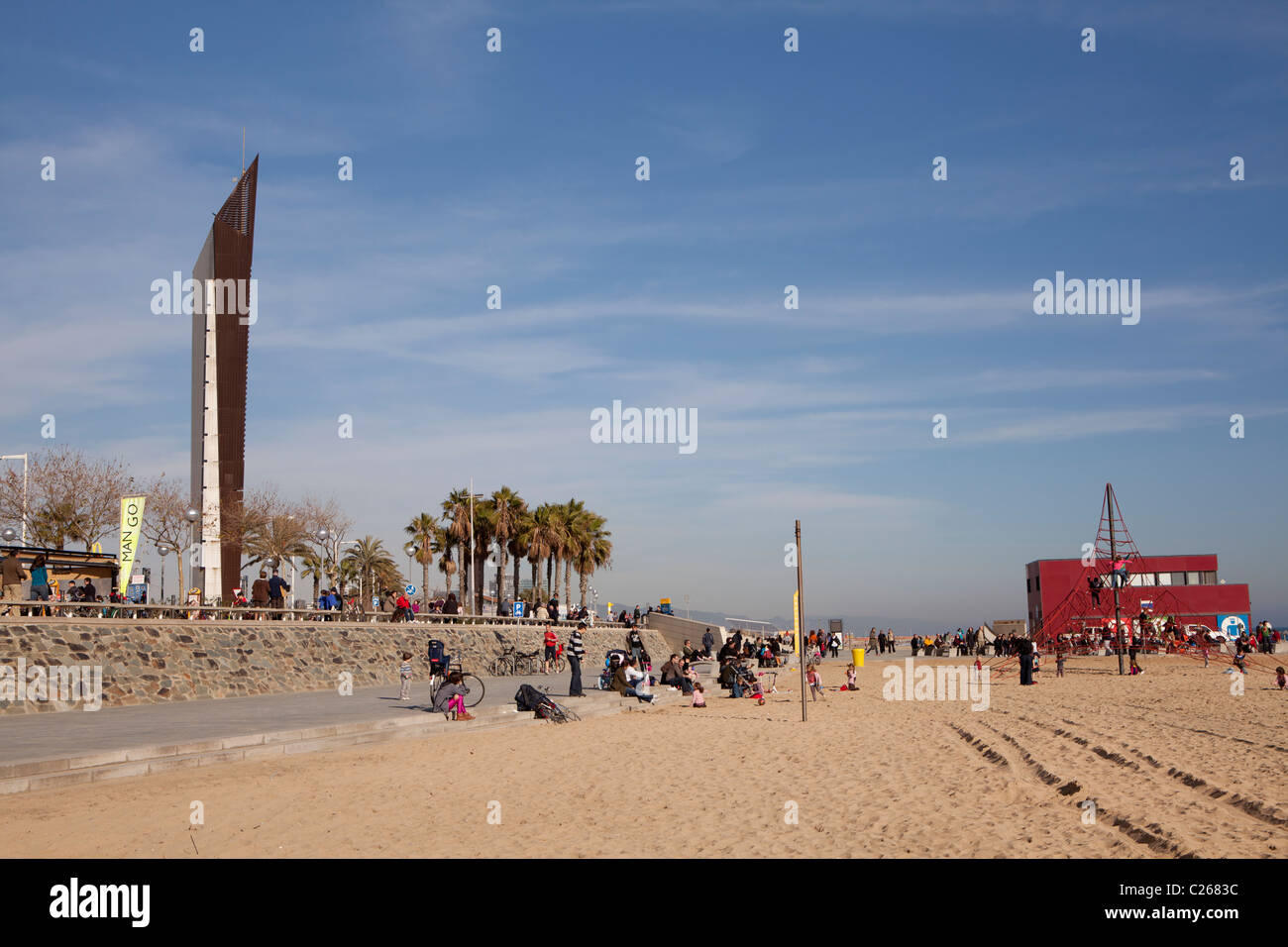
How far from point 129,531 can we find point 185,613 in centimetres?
727

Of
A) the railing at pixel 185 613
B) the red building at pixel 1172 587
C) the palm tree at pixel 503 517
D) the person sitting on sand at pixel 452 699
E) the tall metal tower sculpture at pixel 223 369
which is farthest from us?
the red building at pixel 1172 587

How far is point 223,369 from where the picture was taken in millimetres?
50281

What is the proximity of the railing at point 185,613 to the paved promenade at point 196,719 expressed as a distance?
2409mm

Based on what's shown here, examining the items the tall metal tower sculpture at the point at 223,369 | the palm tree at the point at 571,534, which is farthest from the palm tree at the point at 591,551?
the tall metal tower sculpture at the point at 223,369

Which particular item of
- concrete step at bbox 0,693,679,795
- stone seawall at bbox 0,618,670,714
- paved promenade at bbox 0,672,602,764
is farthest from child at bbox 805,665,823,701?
stone seawall at bbox 0,618,670,714

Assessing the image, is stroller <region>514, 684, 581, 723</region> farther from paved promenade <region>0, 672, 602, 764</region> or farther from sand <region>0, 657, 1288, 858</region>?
sand <region>0, 657, 1288, 858</region>

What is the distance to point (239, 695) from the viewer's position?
72.9 ft

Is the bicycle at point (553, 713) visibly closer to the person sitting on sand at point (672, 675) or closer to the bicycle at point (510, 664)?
the person sitting on sand at point (672, 675)

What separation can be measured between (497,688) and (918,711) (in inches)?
414

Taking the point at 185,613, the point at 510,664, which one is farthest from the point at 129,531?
the point at 510,664

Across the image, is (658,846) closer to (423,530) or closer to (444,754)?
(444,754)

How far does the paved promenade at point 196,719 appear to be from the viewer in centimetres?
1248

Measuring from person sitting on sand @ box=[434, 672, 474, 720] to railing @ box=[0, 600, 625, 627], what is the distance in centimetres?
738
